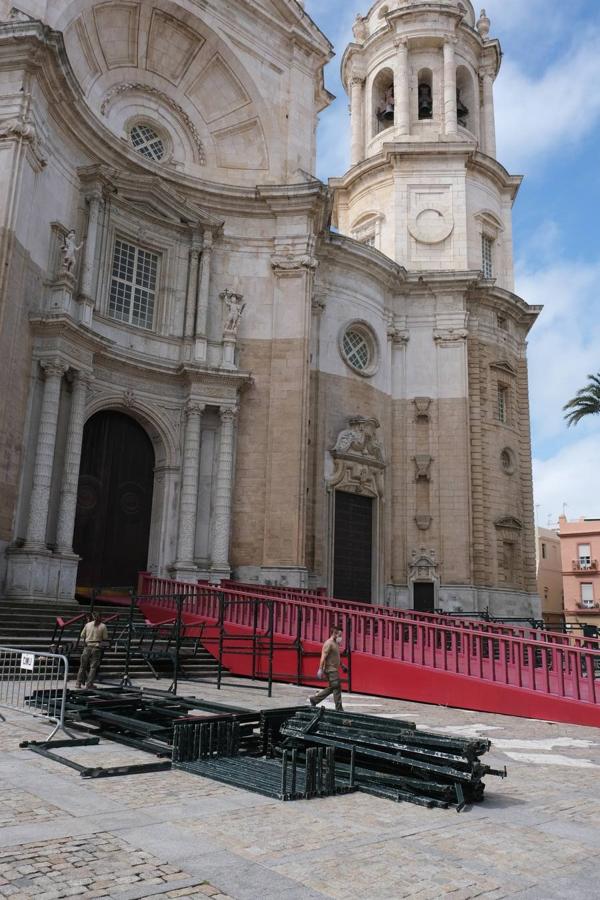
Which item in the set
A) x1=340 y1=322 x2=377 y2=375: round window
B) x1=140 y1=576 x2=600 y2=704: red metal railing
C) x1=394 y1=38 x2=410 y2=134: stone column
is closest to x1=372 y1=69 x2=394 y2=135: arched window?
x1=394 y1=38 x2=410 y2=134: stone column

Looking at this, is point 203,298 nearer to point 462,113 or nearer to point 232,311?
point 232,311

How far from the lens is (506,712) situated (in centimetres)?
1284

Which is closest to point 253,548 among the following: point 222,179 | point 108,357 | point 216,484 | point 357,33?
point 216,484

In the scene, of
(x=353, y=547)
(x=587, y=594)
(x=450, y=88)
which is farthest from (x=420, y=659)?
(x=587, y=594)

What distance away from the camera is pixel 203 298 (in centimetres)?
2467

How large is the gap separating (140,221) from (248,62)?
306 inches

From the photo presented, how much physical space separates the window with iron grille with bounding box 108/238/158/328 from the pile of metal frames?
58.5 ft

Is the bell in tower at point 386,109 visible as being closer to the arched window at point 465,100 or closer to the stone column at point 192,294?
the arched window at point 465,100

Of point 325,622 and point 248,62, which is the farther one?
point 248,62

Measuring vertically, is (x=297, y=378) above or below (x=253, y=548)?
Answer: above

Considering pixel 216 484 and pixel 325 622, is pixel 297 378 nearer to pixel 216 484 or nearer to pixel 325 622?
pixel 216 484

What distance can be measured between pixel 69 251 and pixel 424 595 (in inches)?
690

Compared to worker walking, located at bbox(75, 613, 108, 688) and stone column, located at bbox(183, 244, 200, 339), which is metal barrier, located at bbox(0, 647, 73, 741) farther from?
stone column, located at bbox(183, 244, 200, 339)

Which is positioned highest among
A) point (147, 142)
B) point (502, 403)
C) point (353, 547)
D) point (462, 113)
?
point (462, 113)
